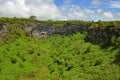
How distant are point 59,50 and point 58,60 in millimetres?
6960

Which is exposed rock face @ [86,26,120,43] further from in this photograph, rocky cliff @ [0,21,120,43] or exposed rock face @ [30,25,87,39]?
exposed rock face @ [30,25,87,39]

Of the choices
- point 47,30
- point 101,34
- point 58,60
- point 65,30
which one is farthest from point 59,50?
point 47,30

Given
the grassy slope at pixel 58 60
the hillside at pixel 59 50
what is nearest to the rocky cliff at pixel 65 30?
the hillside at pixel 59 50

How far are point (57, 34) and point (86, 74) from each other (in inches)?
1081

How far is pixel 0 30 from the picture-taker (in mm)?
62344

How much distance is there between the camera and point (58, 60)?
46.8m

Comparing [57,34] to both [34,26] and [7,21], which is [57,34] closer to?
[34,26]

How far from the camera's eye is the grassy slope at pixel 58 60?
122 ft

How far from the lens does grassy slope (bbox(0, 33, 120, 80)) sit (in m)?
37.1

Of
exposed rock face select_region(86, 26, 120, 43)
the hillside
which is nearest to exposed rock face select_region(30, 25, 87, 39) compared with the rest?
the hillside

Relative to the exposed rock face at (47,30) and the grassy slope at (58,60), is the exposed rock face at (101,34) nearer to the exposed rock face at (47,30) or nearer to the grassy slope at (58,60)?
the grassy slope at (58,60)

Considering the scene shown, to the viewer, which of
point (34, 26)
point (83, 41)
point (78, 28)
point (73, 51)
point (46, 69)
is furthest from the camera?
point (34, 26)

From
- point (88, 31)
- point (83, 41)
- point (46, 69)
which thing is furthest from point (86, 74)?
point (88, 31)

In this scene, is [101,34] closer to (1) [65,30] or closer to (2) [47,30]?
(1) [65,30]
